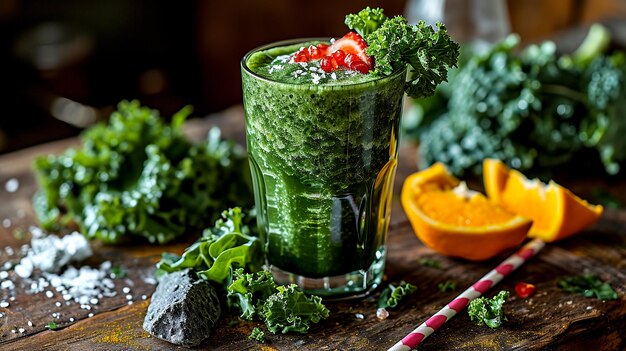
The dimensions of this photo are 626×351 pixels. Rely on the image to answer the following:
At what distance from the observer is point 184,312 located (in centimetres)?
141

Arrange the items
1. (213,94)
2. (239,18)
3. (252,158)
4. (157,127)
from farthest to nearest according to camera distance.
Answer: (213,94) → (239,18) → (157,127) → (252,158)

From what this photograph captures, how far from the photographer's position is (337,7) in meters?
4.12

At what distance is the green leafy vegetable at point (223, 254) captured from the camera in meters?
1.52

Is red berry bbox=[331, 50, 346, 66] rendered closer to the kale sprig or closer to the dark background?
the kale sprig

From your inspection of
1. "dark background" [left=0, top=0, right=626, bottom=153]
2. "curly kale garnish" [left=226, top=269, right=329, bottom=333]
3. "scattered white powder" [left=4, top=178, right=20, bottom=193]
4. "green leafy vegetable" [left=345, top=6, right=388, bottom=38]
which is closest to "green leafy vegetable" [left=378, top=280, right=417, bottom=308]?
"curly kale garnish" [left=226, top=269, right=329, bottom=333]

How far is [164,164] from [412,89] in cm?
64

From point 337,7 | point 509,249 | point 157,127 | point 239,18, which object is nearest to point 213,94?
point 239,18

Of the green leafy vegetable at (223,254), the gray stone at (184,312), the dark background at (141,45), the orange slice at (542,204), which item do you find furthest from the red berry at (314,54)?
the dark background at (141,45)

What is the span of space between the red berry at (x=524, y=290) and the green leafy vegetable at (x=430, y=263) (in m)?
0.18

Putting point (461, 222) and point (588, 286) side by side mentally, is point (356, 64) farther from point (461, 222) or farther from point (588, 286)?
point (588, 286)

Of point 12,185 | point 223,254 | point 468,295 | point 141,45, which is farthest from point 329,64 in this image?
point 141,45

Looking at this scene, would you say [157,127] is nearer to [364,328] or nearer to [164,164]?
[164,164]

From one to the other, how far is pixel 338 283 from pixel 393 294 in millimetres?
113

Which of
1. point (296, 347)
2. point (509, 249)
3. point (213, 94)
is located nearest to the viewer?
point (296, 347)
